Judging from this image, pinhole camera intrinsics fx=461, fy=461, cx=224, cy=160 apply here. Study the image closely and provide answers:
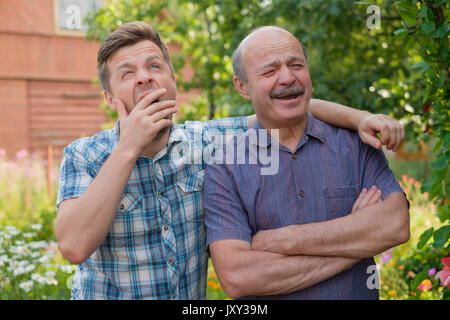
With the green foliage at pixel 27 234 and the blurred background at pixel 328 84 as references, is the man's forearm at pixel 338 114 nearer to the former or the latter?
the blurred background at pixel 328 84

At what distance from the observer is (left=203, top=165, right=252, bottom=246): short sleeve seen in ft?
6.37

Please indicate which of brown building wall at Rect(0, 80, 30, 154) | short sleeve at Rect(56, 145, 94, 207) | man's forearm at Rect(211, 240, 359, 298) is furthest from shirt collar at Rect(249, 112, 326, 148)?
brown building wall at Rect(0, 80, 30, 154)

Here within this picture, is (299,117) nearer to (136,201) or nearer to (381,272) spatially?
(136,201)

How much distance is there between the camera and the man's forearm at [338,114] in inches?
83.4

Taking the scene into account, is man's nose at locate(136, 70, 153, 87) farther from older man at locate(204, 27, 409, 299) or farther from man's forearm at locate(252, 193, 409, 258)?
man's forearm at locate(252, 193, 409, 258)

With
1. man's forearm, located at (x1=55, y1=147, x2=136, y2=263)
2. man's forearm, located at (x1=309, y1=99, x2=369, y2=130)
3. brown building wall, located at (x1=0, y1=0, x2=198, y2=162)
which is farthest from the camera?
brown building wall, located at (x1=0, y1=0, x2=198, y2=162)

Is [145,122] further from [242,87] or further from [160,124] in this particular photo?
[242,87]

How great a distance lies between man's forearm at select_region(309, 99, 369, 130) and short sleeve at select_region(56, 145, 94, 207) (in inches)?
44.8

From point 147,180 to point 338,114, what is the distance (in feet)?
3.15

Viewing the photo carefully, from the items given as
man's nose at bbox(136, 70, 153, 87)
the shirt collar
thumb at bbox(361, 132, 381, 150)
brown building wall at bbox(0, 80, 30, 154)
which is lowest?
thumb at bbox(361, 132, 381, 150)

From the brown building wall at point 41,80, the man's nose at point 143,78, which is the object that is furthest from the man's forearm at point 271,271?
the brown building wall at point 41,80

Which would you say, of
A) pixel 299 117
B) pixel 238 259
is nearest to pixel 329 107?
pixel 299 117

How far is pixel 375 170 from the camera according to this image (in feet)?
6.82

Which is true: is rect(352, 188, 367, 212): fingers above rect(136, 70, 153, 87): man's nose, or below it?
below
